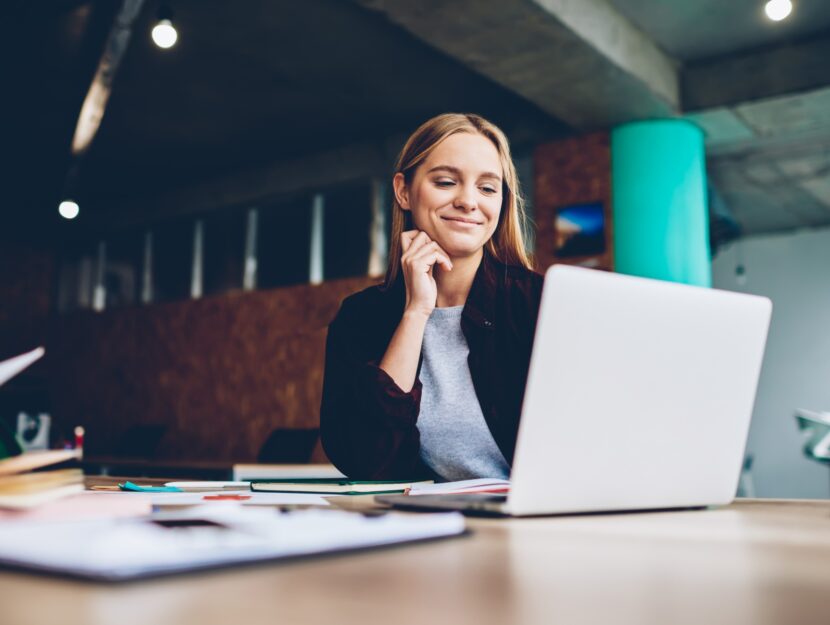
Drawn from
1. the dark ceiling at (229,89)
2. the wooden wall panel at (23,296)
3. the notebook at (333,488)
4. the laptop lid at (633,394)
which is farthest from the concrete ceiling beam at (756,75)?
the wooden wall panel at (23,296)

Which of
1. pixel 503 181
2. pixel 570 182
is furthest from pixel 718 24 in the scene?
pixel 503 181

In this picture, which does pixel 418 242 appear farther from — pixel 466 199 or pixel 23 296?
pixel 23 296

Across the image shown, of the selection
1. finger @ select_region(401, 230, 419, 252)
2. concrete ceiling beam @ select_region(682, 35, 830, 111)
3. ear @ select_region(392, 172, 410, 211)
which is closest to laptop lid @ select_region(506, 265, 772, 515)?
finger @ select_region(401, 230, 419, 252)

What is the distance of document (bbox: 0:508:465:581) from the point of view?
17.3 inches

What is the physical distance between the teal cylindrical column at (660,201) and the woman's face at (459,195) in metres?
3.97

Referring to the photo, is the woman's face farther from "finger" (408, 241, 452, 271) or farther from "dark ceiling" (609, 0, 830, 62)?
"dark ceiling" (609, 0, 830, 62)

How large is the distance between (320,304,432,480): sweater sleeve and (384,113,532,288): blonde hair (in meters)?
0.28

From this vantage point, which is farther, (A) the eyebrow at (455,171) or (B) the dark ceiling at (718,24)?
(B) the dark ceiling at (718,24)

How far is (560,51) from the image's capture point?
191 inches

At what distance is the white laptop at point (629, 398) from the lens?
0.81m

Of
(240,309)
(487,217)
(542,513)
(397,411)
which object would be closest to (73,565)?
(542,513)

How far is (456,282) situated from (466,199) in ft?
0.58

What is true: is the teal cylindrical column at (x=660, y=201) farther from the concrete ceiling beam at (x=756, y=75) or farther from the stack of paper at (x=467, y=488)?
Result: the stack of paper at (x=467, y=488)

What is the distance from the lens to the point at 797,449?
8875 millimetres
